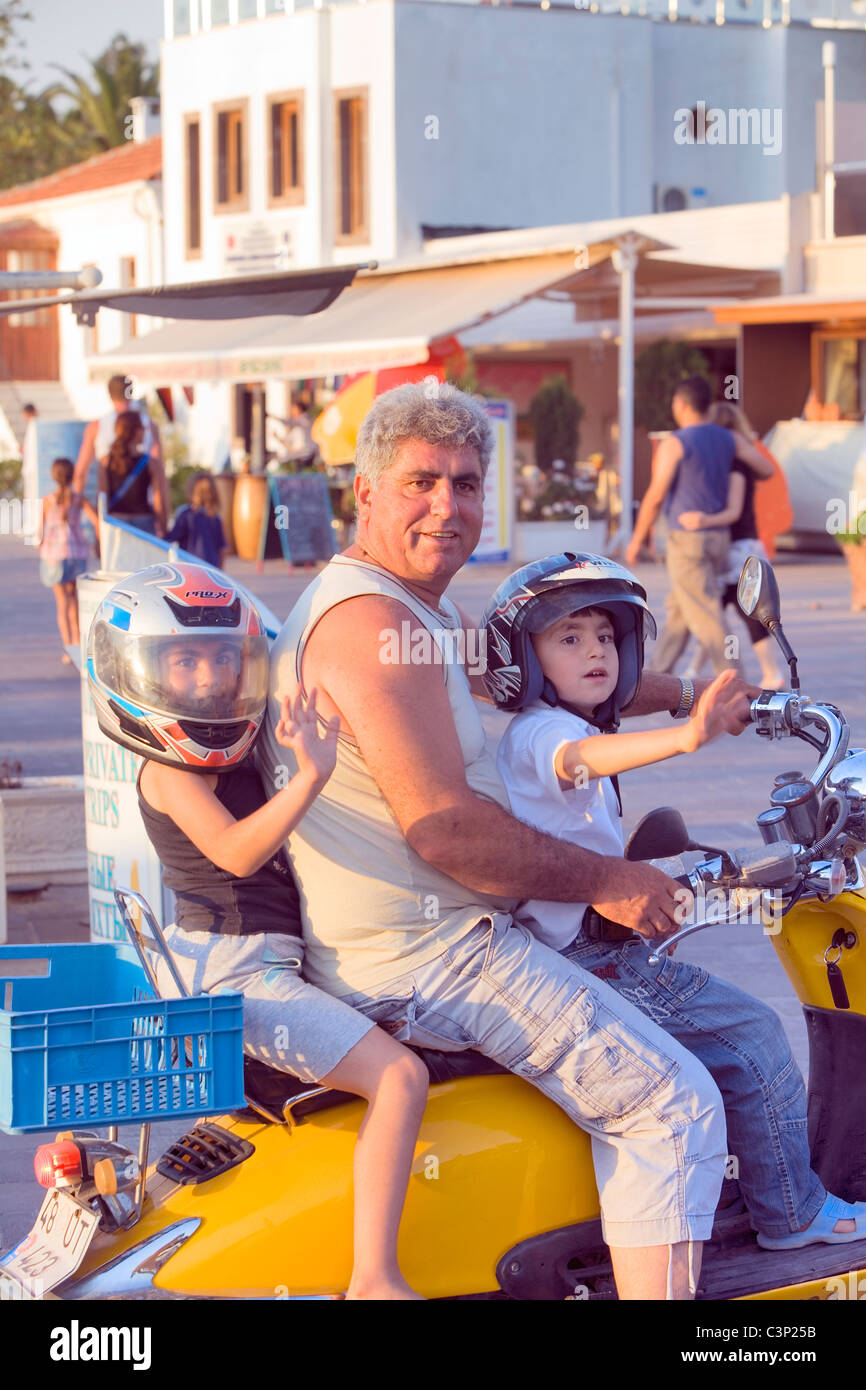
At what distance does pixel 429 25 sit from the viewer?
1150 inches

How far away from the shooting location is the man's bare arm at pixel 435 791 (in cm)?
280

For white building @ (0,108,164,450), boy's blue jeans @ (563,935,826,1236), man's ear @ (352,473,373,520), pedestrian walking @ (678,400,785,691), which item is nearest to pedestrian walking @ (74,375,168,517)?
pedestrian walking @ (678,400,785,691)

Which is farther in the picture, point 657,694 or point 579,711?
point 657,694

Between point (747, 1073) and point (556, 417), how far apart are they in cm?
2249

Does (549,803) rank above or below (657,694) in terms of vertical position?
below

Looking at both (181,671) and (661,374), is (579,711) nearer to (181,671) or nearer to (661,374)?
(181,671)

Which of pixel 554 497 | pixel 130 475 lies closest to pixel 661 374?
pixel 554 497

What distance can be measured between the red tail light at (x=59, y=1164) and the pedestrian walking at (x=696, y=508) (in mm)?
7630

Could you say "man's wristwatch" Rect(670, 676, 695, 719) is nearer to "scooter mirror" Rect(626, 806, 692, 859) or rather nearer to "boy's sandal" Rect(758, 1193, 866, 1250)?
"scooter mirror" Rect(626, 806, 692, 859)

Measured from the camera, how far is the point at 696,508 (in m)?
10.3

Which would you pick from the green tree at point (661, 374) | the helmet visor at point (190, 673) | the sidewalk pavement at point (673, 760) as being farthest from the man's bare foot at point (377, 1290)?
the green tree at point (661, 374)

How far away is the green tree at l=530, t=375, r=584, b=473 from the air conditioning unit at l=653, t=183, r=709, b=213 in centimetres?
793

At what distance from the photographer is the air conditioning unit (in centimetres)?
3186
